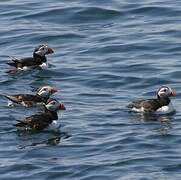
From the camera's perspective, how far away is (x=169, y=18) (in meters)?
36.8

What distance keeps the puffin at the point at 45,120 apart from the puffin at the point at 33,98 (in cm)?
118

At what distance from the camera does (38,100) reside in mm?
27297

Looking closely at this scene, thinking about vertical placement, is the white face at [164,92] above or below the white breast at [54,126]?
above

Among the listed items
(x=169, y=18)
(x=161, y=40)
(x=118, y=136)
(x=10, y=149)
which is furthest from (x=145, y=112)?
(x=169, y=18)

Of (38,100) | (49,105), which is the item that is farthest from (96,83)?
(49,105)

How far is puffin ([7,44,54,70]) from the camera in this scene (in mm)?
30578

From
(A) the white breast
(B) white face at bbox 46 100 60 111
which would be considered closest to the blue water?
(A) the white breast

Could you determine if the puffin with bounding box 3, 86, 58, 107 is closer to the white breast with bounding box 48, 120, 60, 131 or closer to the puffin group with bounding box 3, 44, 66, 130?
the puffin group with bounding box 3, 44, 66, 130

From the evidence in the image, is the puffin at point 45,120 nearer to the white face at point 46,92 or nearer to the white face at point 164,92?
the white face at point 46,92

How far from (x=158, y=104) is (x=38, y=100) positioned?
3276 millimetres

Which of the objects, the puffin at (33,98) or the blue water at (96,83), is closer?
the blue water at (96,83)

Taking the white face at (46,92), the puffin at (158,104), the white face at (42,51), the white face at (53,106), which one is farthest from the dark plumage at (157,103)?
the white face at (42,51)

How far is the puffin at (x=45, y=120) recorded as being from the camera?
24469mm

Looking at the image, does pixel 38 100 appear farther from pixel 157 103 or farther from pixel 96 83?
pixel 157 103
